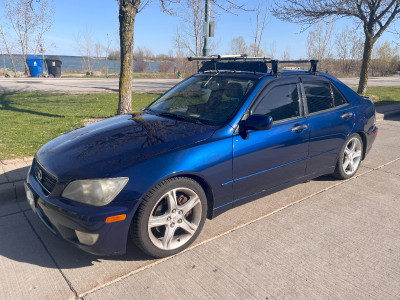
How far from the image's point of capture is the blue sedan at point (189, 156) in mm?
2588

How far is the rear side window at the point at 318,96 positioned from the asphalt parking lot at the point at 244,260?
3.92 feet

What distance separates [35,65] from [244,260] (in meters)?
26.8

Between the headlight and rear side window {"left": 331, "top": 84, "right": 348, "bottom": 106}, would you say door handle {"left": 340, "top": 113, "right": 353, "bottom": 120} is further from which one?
the headlight

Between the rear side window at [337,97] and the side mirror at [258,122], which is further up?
the rear side window at [337,97]

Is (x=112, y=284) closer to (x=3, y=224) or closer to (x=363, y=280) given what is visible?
(x=3, y=224)

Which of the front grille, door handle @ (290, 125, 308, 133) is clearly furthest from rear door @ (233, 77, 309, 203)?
the front grille

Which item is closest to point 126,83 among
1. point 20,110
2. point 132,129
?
point 20,110

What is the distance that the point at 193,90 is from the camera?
4.04 meters

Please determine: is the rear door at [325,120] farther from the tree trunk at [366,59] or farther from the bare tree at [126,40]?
the tree trunk at [366,59]

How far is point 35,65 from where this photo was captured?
25.2 meters

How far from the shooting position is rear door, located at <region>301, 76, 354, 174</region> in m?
4.01

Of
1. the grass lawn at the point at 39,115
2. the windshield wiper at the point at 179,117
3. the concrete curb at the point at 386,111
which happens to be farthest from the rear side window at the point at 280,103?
the concrete curb at the point at 386,111

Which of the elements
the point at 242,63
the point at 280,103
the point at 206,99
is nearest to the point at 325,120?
the point at 280,103

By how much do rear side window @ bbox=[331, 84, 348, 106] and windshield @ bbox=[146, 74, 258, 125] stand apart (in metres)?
1.44
